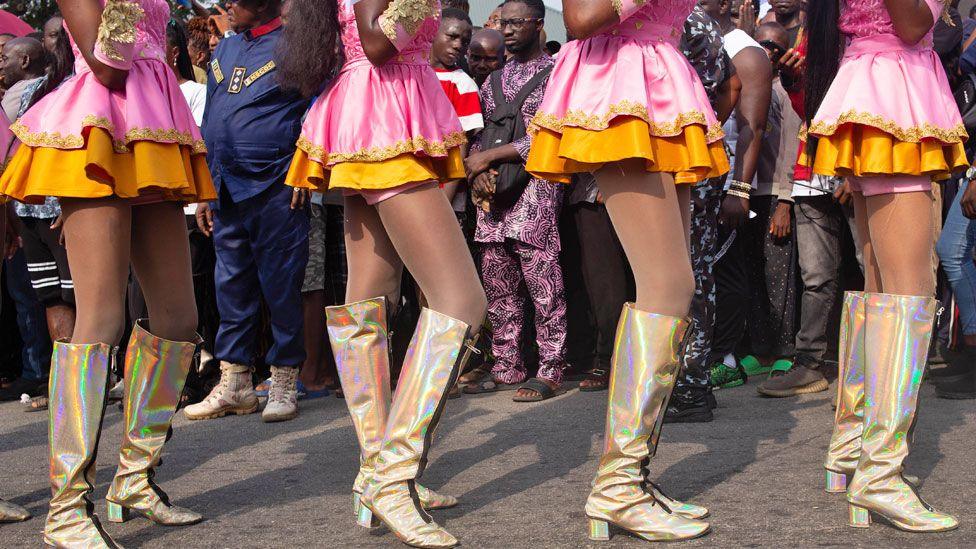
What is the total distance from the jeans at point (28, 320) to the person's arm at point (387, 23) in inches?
181

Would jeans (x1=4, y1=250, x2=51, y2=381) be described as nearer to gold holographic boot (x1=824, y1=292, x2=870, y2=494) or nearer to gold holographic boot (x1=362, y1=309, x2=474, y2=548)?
gold holographic boot (x1=362, y1=309, x2=474, y2=548)

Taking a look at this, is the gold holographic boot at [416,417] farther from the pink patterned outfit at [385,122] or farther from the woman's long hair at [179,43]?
the woman's long hair at [179,43]

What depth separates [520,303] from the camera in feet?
20.6

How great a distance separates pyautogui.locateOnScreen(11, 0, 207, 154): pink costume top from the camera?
126 inches

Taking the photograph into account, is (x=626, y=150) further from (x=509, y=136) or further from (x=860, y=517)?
(x=509, y=136)

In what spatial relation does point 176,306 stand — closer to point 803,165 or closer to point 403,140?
point 403,140

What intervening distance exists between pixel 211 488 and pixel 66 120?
1516 millimetres

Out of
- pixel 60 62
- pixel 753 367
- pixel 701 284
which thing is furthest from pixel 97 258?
pixel 753 367

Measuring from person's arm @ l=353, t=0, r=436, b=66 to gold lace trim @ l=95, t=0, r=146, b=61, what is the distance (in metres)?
0.68

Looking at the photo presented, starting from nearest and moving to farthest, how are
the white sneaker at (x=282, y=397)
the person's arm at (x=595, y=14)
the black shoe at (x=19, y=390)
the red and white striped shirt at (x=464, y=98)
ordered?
the person's arm at (x=595, y=14) → the white sneaker at (x=282, y=397) → the red and white striped shirt at (x=464, y=98) → the black shoe at (x=19, y=390)

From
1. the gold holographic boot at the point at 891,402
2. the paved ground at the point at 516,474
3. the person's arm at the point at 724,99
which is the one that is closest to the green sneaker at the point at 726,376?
the paved ground at the point at 516,474

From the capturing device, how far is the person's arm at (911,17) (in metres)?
3.15

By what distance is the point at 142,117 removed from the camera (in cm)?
331

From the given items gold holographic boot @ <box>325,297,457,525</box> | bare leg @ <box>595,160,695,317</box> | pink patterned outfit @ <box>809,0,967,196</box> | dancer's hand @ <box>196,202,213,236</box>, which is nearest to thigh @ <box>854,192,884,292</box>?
pink patterned outfit @ <box>809,0,967,196</box>
